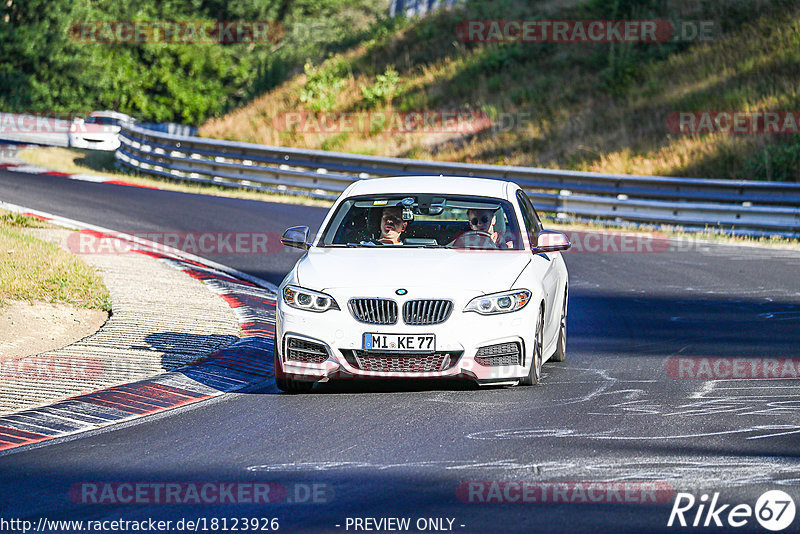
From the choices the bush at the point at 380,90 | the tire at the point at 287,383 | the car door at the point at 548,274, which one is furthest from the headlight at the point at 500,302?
the bush at the point at 380,90

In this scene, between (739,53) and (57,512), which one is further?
(739,53)

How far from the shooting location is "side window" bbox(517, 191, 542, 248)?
977cm

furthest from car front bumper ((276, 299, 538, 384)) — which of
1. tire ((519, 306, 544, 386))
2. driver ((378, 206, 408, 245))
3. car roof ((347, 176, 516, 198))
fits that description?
car roof ((347, 176, 516, 198))

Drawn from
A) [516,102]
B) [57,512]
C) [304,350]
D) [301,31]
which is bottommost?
[57,512]

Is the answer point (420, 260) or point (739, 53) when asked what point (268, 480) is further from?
point (739, 53)

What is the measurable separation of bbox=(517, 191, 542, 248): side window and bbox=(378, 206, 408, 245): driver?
102 cm

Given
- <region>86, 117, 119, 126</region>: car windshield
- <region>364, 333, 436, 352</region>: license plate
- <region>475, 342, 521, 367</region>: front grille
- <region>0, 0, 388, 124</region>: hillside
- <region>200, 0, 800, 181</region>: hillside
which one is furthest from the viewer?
<region>0, 0, 388, 124</region>: hillside

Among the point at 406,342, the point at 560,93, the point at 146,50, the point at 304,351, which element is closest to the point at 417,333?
the point at 406,342

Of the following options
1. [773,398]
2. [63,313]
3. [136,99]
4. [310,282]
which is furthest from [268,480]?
[136,99]

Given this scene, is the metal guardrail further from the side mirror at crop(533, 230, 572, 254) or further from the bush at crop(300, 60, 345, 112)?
the side mirror at crop(533, 230, 572, 254)

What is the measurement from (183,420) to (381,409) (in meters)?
1.32

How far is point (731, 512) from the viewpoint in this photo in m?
5.48

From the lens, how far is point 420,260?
884 cm

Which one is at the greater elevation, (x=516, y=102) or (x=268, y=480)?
(x=516, y=102)
